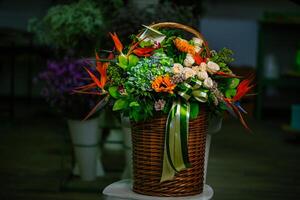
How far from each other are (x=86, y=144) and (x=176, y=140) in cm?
224

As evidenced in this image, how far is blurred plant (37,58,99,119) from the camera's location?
4.09 metres

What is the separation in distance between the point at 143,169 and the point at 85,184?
223 cm

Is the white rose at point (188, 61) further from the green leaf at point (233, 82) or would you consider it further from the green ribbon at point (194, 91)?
the green leaf at point (233, 82)

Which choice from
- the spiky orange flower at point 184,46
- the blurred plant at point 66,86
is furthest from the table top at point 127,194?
the blurred plant at point 66,86

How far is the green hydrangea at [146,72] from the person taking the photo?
2.18 metres

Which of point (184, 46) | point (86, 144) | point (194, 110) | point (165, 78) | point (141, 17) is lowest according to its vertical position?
point (86, 144)

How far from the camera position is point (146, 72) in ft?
7.16

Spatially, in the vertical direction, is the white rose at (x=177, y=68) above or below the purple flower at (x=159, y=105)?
above

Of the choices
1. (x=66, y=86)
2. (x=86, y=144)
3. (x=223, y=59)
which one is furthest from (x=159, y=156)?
(x=86, y=144)

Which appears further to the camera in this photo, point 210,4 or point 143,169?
point 210,4

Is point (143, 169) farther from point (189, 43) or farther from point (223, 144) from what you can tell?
point (223, 144)

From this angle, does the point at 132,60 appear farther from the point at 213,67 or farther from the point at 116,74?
the point at 213,67

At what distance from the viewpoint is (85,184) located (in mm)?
4473

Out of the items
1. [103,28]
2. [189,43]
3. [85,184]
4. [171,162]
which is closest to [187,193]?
[171,162]
